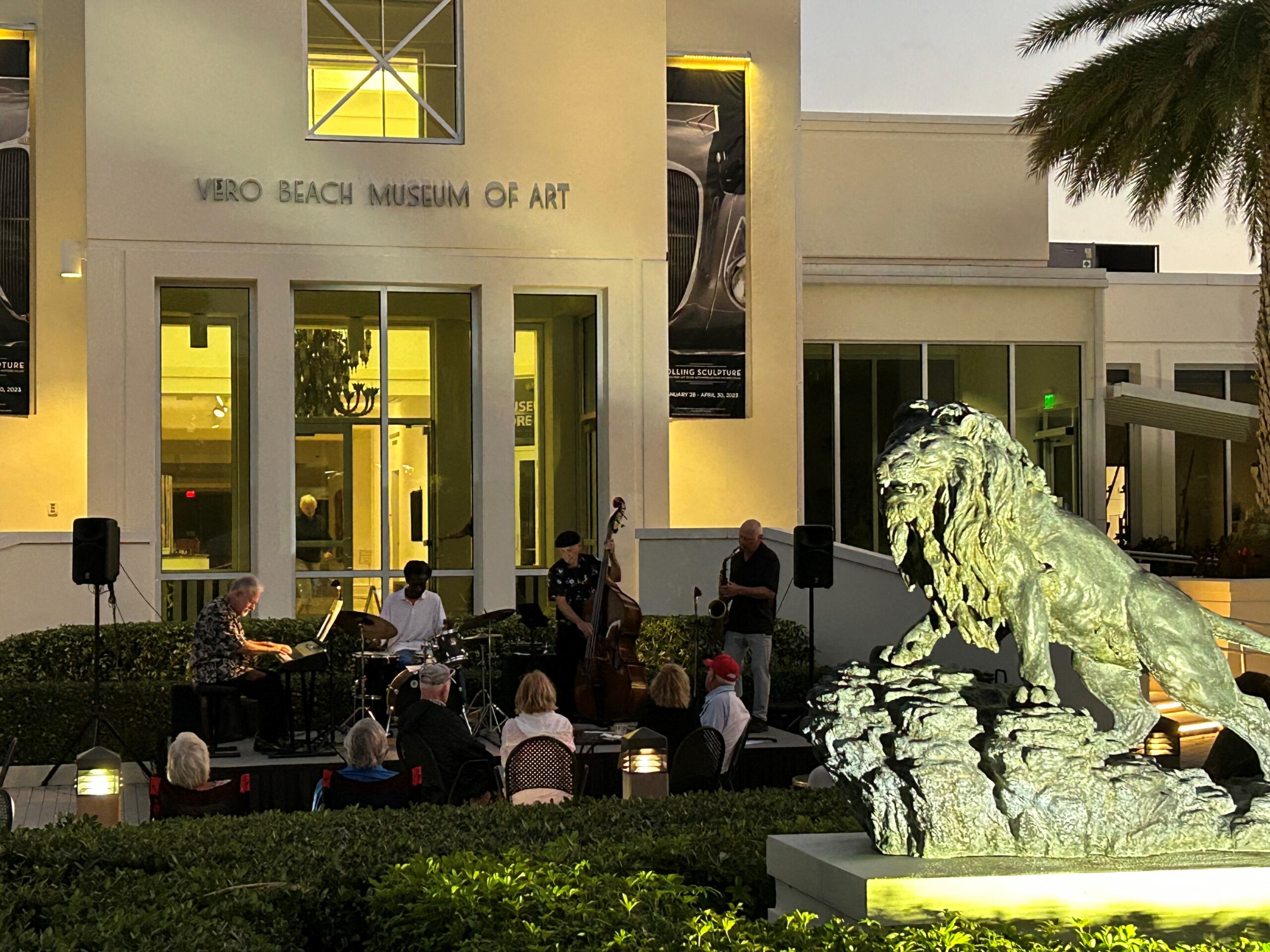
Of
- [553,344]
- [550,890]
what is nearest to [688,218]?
[553,344]

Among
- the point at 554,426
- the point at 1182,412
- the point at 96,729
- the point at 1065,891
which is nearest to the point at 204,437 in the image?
the point at 554,426

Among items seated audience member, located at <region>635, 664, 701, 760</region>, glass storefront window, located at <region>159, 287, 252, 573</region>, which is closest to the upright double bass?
seated audience member, located at <region>635, 664, 701, 760</region>

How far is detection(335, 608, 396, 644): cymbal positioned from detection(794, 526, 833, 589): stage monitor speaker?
3.57 metres

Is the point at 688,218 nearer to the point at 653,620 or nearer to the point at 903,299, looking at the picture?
the point at 903,299

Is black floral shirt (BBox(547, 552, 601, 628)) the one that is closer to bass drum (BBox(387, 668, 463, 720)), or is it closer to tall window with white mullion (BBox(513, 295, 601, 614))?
bass drum (BBox(387, 668, 463, 720))

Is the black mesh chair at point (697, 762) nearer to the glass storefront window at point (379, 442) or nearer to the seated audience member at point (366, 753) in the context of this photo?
the seated audience member at point (366, 753)

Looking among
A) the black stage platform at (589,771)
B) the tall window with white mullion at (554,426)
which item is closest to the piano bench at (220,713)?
the black stage platform at (589,771)

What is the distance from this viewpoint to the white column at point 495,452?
17.7 m

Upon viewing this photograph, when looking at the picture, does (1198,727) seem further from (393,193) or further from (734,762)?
(393,193)

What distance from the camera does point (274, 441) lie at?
17297mm

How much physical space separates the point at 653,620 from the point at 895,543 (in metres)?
11.8

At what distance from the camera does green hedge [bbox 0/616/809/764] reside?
13453 millimetres

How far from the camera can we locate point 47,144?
774 inches

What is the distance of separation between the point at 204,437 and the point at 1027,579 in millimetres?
14143
